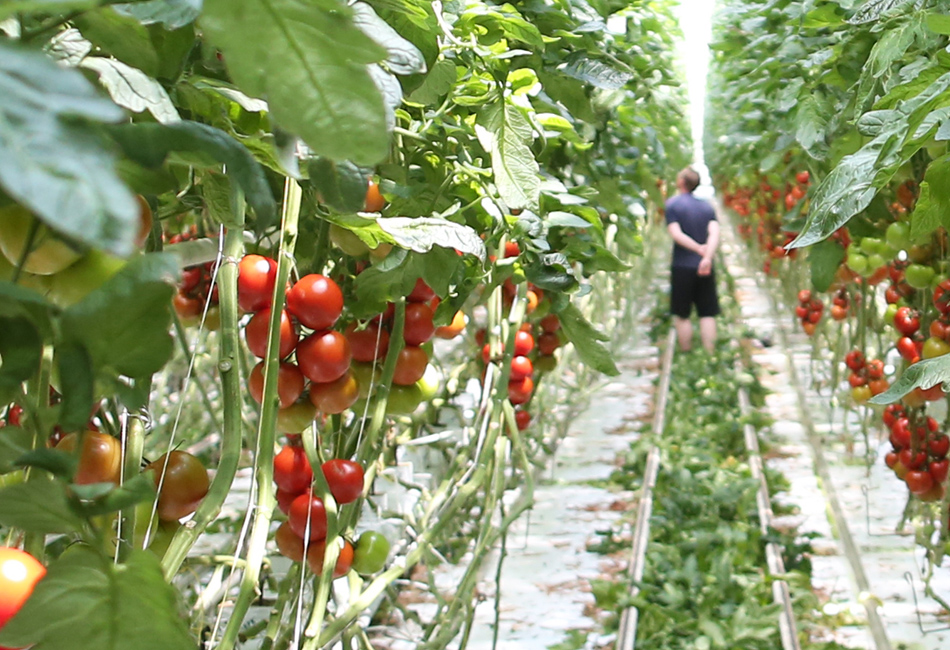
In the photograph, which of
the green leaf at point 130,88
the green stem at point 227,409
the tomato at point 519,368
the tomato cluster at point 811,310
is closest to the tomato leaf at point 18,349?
the green leaf at point 130,88

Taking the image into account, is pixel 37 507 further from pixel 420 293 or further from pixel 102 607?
pixel 420 293

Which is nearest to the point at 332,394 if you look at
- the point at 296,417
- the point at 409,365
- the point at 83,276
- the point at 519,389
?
the point at 296,417

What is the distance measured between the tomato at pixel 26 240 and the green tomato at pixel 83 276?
0.06 ft

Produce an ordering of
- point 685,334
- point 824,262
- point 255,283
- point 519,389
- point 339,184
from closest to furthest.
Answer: point 339,184, point 255,283, point 519,389, point 824,262, point 685,334

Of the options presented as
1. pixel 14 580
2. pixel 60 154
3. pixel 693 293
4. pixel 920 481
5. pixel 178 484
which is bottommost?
pixel 693 293

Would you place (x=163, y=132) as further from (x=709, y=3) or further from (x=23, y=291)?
(x=709, y=3)

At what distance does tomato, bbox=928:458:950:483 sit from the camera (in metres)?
1.68

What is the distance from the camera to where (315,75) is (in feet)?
0.92

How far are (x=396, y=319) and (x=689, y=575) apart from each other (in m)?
1.66

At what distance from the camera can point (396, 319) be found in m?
0.89

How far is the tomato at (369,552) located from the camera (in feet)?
2.91

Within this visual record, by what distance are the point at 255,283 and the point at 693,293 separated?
4.64m

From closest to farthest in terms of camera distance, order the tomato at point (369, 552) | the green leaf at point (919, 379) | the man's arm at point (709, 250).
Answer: the green leaf at point (919, 379), the tomato at point (369, 552), the man's arm at point (709, 250)

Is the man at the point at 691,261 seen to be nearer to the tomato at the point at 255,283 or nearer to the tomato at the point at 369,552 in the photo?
the tomato at the point at 369,552
